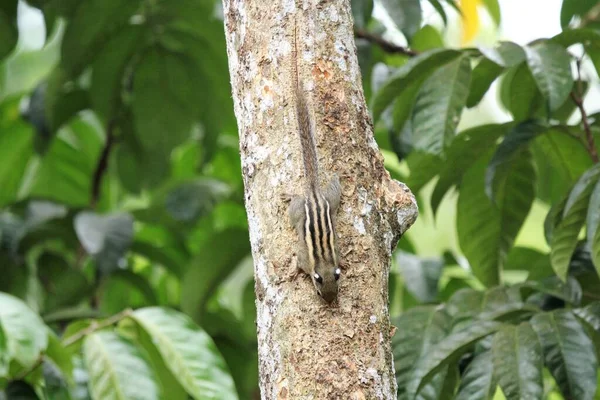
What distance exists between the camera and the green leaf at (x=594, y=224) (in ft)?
9.54

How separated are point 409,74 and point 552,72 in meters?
0.59

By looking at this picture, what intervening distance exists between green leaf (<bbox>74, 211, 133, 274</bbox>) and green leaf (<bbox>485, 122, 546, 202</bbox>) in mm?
1845

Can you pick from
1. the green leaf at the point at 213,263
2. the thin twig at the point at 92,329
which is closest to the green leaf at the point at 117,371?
the thin twig at the point at 92,329

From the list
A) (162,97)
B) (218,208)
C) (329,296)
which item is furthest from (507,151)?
(218,208)

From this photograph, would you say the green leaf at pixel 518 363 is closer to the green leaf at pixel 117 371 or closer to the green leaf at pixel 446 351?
the green leaf at pixel 446 351

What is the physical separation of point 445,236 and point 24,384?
5545 millimetres

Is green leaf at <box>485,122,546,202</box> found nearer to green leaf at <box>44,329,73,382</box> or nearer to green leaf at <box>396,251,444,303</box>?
green leaf at <box>396,251,444,303</box>

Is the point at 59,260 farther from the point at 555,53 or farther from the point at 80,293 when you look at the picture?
the point at 555,53

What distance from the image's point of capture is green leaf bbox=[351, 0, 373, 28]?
397 centimetres

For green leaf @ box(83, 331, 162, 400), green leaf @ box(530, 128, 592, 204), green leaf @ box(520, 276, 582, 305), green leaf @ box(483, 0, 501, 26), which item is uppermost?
green leaf @ box(483, 0, 501, 26)

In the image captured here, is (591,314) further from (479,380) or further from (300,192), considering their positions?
(300,192)

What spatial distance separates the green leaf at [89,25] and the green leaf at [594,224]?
108 inches

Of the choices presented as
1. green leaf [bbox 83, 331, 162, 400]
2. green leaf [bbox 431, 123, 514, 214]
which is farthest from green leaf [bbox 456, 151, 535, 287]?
green leaf [bbox 83, 331, 162, 400]

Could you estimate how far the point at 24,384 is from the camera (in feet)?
11.4
